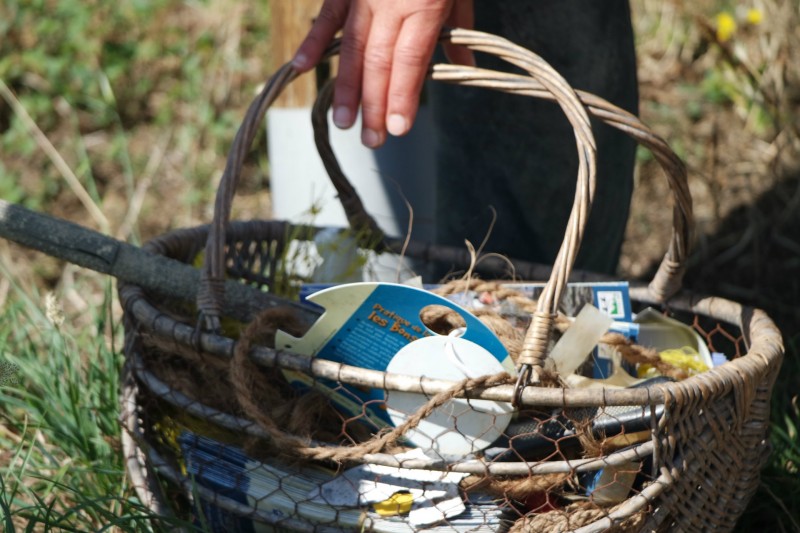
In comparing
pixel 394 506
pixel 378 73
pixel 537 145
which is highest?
pixel 378 73

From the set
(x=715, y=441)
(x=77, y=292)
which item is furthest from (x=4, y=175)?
(x=715, y=441)

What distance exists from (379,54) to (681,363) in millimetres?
634

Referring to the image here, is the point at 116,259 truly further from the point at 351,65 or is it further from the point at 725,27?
the point at 725,27

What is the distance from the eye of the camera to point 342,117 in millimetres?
1285

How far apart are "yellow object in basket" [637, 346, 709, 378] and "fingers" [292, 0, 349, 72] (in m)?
0.67

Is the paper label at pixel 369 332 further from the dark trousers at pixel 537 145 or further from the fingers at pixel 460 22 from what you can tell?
the dark trousers at pixel 537 145

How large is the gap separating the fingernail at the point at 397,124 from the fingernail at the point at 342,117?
0.07m

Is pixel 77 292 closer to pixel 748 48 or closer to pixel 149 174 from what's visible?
pixel 149 174

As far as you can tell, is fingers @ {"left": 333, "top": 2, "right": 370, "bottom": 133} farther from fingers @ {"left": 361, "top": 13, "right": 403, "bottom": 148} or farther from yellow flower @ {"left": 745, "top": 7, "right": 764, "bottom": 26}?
yellow flower @ {"left": 745, "top": 7, "right": 764, "bottom": 26}

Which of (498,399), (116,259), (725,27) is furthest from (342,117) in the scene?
(725,27)

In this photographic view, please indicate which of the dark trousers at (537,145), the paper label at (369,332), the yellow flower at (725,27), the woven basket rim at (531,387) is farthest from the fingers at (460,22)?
the yellow flower at (725,27)

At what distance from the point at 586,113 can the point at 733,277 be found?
1309mm

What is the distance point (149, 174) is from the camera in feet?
8.99

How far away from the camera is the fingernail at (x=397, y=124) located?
124cm
